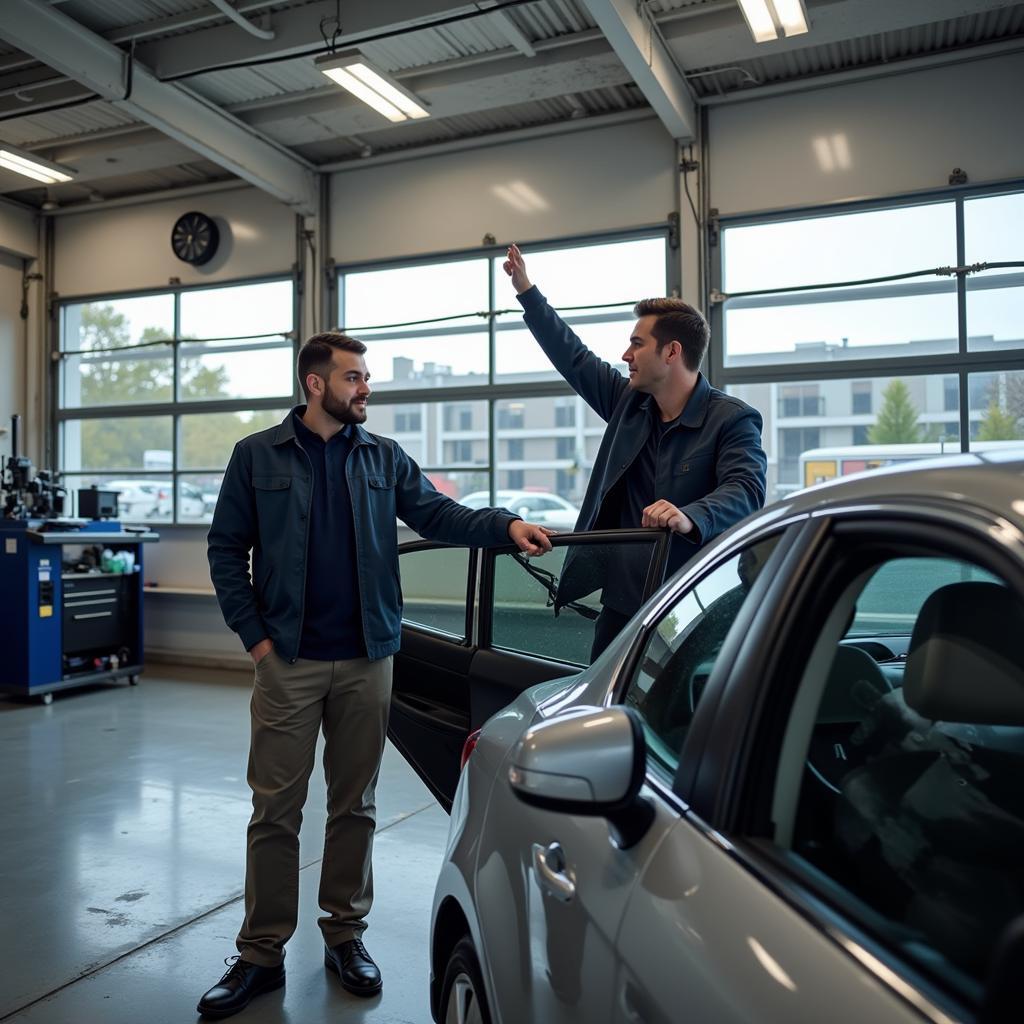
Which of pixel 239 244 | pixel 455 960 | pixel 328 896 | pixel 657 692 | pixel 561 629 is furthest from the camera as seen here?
pixel 239 244

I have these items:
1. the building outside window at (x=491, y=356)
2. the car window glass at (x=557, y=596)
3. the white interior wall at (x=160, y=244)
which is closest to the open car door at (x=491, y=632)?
the car window glass at (x=557, y=596)

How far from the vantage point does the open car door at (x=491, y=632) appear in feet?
7.30

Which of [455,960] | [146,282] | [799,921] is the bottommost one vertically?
[455,960]

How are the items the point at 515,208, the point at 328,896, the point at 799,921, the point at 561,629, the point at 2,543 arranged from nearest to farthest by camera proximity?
the point at 799,921 → the point at 561,629 → the point at 328,896 → the point at 2,543 → the point at 515,208

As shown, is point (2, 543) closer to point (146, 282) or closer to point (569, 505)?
point (146, 282)

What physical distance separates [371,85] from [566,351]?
367cm

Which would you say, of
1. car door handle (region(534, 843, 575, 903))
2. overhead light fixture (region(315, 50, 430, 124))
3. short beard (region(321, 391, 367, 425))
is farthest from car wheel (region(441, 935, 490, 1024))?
overhead light fixture (region(315, 50, 430, 124))

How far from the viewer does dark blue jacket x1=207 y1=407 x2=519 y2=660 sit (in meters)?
2.44

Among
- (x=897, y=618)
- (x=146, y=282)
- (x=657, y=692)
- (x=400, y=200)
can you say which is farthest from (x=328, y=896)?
(x=146, y=282)

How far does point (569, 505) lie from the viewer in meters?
7.02

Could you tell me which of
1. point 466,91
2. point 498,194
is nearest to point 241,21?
point 466,91

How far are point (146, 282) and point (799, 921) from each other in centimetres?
898

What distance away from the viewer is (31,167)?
744cm

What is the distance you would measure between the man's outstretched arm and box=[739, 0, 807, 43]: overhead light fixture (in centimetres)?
293
